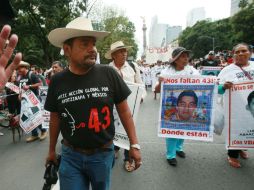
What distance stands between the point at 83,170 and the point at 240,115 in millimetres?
2881

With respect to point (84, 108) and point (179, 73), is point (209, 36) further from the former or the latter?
point (84, 108)

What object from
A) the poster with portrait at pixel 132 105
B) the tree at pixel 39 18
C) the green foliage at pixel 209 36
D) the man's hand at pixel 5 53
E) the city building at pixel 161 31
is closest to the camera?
the man's hand at pixel 5 53

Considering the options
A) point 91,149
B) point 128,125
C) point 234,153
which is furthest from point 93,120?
point 234,153

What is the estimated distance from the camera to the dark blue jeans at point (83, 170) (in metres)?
2.70

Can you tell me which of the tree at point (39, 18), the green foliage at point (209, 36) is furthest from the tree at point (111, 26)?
the green foliage at point (209, 36)

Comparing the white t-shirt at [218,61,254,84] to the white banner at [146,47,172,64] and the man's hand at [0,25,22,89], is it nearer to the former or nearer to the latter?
the man's hand at [0,25,22,89]

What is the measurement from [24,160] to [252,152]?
159 inches

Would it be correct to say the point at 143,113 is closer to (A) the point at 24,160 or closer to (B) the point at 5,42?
(A) the point at 24,160

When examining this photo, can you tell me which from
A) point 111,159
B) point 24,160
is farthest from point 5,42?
point 24,160

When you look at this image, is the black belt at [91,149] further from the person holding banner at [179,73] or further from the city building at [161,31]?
the city building at [161,31]

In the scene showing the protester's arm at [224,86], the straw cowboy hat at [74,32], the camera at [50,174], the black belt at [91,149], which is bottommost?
the camera at [50,174]

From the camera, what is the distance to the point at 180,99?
16.2ft

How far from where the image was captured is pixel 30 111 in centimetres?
714

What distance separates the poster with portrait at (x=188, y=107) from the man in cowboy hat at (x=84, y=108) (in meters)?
2.17
